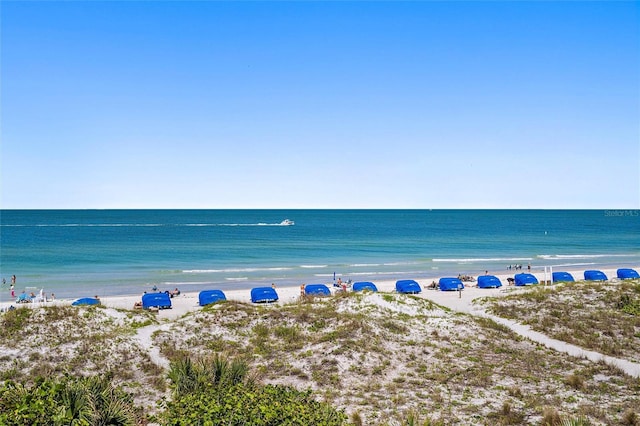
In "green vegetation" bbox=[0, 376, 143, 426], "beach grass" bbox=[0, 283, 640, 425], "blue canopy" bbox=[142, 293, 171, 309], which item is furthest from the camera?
"blue canopy" bbox=[142, 293, 171, 309]

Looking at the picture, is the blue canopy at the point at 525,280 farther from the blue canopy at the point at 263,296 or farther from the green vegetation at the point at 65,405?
the green vegetation at the point at 65,405

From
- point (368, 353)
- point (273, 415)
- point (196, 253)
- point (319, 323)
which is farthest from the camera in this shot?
point (196, 253)

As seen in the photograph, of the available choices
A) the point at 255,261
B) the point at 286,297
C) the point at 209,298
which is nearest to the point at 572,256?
the point at 255,261

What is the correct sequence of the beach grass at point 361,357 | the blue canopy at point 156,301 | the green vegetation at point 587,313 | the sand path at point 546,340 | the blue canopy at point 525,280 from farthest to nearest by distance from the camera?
the blue canopy at point 525,280 < the blue canopy at point 156,301 < the green vegetation at point 587,313 < the sand path at point 546,340 < the beach grass at point 361,357

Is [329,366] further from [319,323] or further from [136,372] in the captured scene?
[136,372]

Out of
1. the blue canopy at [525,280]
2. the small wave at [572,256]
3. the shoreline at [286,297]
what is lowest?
the shoreline at [286,297]

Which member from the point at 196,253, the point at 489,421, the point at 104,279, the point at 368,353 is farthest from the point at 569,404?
the point at 196,253

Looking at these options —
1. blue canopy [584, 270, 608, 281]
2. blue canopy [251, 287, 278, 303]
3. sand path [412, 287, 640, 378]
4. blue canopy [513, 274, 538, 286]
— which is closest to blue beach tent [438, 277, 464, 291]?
sand path [412, 287, 640, 378]

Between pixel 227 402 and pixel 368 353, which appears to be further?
pixel 368 353

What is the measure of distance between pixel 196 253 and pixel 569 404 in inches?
2694

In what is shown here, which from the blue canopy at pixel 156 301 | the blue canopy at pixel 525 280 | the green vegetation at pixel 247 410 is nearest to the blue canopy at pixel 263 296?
the blue canopy at pixel 156 301

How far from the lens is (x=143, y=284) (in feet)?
160

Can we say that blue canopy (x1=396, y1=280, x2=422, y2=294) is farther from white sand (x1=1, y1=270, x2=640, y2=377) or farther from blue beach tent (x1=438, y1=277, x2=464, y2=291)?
blue beach tent (x1=438, y1=277, x2=464, y2=291)

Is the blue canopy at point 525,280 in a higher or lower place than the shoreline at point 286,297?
higher
